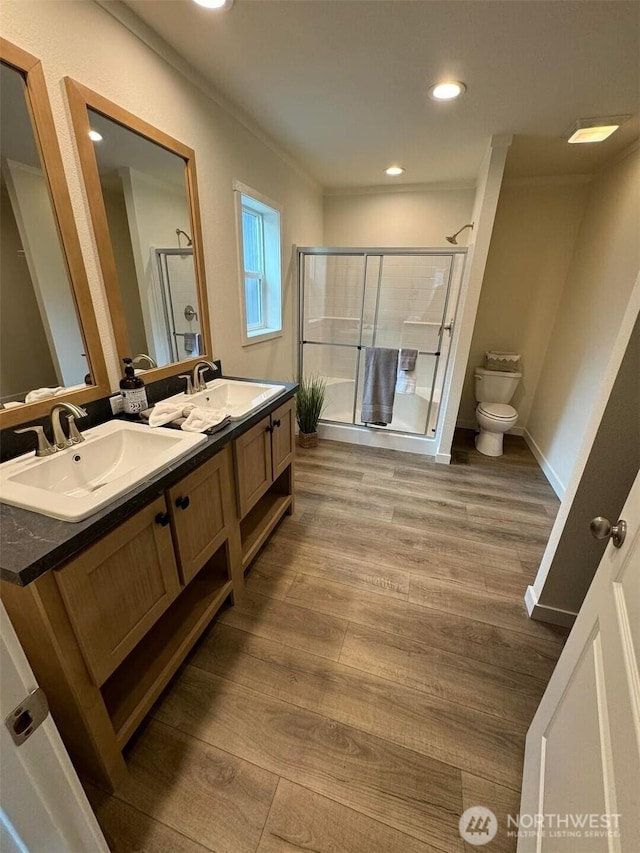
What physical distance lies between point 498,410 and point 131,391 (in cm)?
301

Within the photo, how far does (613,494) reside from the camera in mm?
1328

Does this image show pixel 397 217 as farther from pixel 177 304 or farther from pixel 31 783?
pixel 31 783

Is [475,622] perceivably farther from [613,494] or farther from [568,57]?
[568,57]

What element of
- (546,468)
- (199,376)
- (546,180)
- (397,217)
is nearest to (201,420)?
(199,376)

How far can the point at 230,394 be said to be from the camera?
1978mm

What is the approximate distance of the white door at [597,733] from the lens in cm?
53

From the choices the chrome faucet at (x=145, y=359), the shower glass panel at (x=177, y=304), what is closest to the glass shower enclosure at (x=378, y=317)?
the shower glass panel at (x=177, y=304)

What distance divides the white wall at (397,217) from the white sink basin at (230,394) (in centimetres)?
255

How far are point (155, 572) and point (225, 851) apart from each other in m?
0.77

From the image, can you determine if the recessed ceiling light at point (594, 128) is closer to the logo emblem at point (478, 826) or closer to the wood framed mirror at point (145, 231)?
the wood framed mirror at point (145, 231)

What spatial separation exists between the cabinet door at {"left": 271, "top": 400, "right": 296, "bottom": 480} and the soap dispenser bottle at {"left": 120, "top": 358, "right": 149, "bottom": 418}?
Result: 2.06ft

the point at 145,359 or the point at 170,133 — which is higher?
the point at 170,133

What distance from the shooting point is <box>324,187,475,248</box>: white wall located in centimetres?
325

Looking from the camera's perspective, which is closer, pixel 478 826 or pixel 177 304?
pixel 478 826
